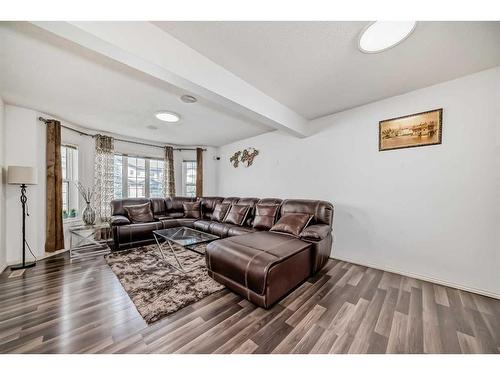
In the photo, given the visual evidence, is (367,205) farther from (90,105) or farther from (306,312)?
(90,105)

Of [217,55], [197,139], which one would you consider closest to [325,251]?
[217,55]

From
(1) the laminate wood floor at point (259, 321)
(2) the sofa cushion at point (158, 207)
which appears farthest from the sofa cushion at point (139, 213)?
(1) the laminate wood floor at point (259, 321)

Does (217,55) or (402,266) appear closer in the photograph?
(217,55)

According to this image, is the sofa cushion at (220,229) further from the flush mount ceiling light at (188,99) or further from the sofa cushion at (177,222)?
the flush mount ceiling light at (188,99)

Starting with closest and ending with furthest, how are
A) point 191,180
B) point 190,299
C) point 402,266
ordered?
point 190,299, point 402,266, point 191,180

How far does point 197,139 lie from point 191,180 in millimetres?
1466

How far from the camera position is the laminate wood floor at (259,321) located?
1235 mm

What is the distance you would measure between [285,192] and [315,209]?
102 centimetres

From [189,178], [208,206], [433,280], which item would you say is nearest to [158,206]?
[208,206]

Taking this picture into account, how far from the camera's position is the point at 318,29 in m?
1.38

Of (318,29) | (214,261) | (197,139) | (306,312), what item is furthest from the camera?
(197,139)

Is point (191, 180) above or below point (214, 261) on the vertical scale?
above

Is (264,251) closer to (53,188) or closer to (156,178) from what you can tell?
(53,188)

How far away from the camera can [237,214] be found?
359cm
